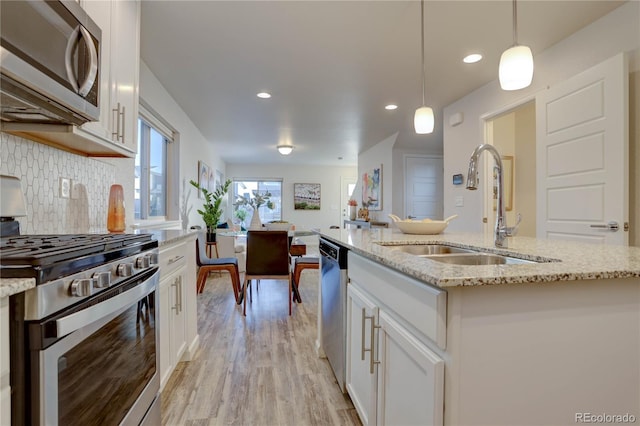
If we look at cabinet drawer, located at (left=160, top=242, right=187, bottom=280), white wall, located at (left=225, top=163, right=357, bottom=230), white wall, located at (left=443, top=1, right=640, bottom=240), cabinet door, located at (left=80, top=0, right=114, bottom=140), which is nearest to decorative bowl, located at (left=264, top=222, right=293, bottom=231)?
cabinet drawer, located at (left=160, top=242, right=187, bottom=280)

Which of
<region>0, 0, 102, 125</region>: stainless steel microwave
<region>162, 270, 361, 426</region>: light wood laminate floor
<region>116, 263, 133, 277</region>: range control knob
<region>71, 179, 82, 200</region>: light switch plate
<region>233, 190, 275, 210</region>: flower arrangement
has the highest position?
<region>0, 0, 102, 125</region>: stainless steel microwave

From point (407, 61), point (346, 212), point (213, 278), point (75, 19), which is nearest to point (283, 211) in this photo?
point (346, 212)

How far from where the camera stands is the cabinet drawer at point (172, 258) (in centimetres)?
177

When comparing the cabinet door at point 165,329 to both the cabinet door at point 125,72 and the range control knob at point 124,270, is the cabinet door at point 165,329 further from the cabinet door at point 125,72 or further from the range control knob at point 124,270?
the cabinet door at point 125,72

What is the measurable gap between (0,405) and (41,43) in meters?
1.08

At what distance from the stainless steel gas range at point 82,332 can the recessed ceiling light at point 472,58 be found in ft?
9.23

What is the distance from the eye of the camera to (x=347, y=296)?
1683mm

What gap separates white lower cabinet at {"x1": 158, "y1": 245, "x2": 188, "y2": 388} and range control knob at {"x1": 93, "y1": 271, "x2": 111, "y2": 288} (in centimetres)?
78

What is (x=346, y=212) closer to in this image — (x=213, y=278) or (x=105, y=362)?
(x=213, y=278)

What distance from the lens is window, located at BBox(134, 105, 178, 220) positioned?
3.31m

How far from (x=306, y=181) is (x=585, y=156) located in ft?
24.1

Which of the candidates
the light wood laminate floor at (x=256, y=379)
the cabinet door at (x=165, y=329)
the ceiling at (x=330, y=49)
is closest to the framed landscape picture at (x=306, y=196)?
the ceiling at (x=330, y=49)

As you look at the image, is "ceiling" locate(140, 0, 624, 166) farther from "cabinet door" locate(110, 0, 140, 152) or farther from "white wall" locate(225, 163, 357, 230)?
"white wall" locate(225, 163, 357, 230)

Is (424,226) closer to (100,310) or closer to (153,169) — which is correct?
(100,310)
